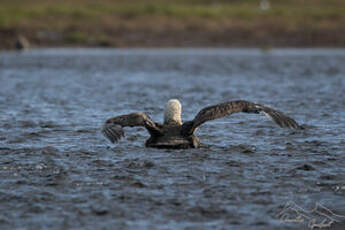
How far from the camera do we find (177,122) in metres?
12.4

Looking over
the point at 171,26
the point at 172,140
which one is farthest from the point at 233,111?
the point at 171,26

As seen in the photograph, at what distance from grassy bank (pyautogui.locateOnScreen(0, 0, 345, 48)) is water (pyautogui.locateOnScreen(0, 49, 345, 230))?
23.6m

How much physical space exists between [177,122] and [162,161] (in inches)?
54.7

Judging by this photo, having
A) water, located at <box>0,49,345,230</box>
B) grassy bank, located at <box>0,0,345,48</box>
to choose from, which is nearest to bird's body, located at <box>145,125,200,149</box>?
water, located at <box>0,49,345,230</box>

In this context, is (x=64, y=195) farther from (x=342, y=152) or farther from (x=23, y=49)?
(x=23, y=49)

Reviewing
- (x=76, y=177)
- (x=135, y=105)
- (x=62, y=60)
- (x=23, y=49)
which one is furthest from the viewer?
(x=23, y=49)

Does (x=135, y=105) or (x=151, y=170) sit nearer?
(x=151, y=170)

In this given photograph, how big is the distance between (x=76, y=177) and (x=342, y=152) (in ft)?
15.4

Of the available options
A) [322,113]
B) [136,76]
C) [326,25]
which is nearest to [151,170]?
[322,113]

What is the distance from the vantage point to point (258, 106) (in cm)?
1182

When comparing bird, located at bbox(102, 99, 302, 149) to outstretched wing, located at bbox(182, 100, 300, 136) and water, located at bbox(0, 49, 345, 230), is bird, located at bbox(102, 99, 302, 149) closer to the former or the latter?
outstretched wing, located at bbox(182, 100, 300, 136)

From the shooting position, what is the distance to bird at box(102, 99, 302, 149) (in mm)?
11422

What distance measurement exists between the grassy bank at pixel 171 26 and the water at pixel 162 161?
23.6m

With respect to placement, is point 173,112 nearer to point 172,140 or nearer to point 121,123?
point 172,140
